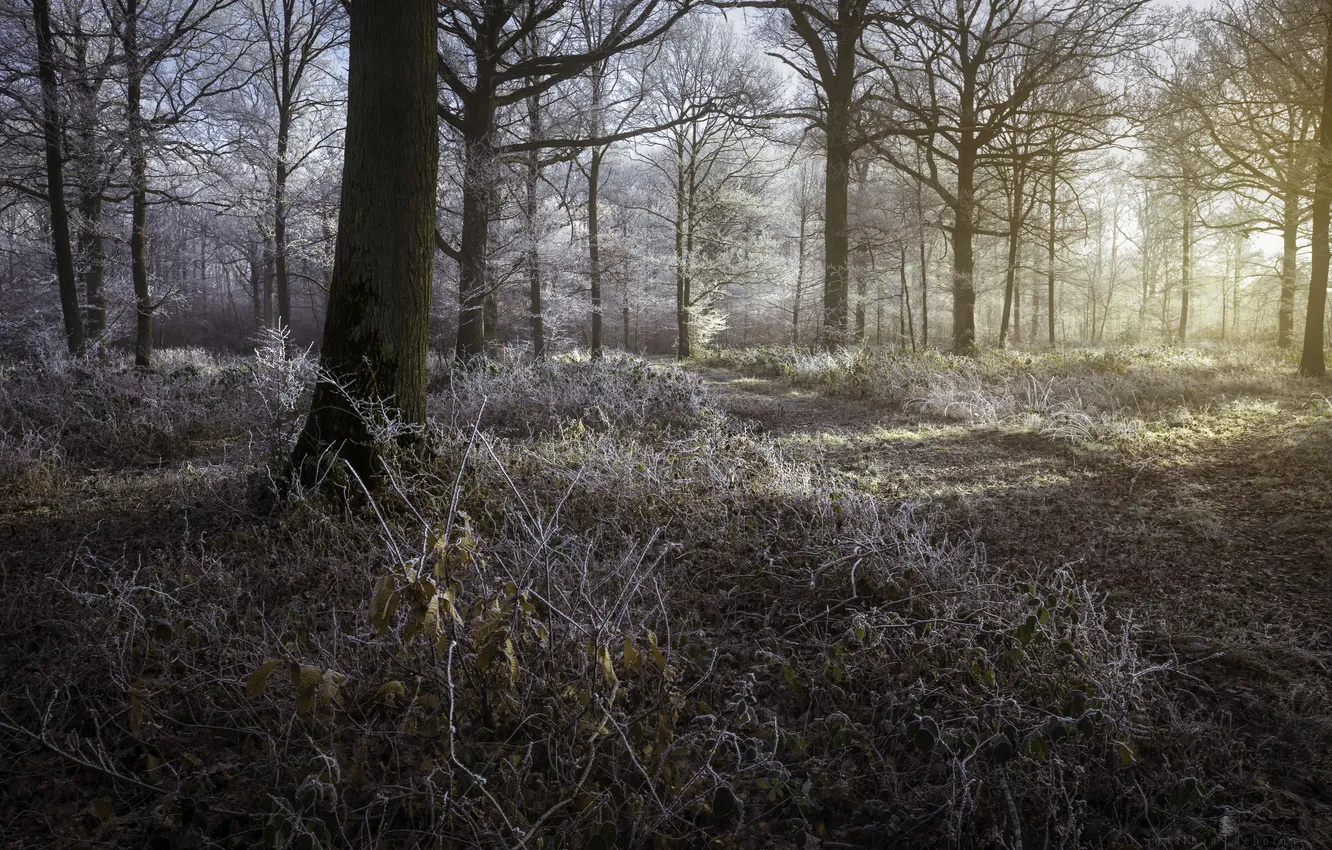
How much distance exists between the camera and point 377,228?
402 cm

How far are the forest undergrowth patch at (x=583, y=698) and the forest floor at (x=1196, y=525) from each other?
185 mm

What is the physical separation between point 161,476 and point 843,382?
8529 mm

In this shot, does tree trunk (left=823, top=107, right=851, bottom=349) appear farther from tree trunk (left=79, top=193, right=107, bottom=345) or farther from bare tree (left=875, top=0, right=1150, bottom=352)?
tree trunk (left=79, top=193, right=107, bottom=345)

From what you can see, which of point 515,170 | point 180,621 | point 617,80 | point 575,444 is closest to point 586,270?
point 515,170

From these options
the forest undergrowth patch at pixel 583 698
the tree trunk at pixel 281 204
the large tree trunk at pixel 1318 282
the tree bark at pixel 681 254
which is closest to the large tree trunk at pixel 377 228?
the forest undergrowth patch at pixel 583 698

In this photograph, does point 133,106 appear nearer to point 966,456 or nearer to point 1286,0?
point 966,456

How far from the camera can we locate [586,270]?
14.9 metres

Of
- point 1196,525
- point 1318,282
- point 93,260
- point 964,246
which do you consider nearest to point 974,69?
point 964,246

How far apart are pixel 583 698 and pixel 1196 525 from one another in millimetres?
4069

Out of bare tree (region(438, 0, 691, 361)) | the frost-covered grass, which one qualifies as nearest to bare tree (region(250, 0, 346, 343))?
bare tree (region(438, 0, 691, 361))

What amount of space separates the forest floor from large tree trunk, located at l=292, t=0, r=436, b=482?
11.4 ft

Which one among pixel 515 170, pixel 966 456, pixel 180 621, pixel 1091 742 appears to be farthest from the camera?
pixel 515 170

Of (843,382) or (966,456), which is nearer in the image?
(966,456)

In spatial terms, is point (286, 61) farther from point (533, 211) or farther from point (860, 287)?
point (860, 287)
